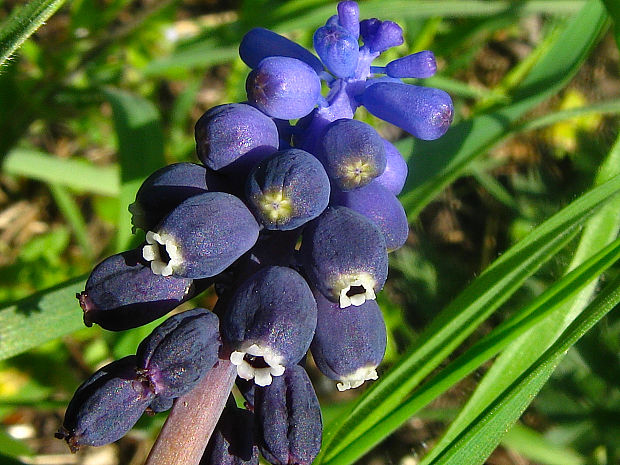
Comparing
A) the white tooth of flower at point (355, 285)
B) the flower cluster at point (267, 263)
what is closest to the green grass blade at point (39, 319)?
the flower cluster at point (267, 263)

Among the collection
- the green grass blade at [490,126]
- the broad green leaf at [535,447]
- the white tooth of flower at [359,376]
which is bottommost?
the broad green leaf at [535,447]

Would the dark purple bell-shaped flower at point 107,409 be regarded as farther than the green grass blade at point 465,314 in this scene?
No

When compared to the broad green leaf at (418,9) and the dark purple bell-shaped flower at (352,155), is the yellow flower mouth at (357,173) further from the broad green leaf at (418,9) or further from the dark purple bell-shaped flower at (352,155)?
the broad green leaf at (418,9)

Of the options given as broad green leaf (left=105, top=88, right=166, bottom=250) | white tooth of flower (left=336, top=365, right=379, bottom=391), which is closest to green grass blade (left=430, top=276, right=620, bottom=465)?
white tooth of flower (left=336, top=365, right=379, bottom=391)

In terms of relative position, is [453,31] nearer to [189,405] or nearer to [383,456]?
[383,456]

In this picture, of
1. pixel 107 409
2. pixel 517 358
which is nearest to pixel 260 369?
pixel 107 409

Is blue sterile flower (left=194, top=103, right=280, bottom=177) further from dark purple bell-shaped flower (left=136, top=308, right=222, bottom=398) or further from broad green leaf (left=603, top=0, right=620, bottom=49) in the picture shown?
broad green leaf (left=603, top=0, right=620, bottom=49)

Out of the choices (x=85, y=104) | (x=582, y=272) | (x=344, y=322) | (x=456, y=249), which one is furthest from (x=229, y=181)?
(x=456, y=249)

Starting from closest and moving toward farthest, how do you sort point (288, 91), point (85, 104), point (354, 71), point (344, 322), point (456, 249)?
point (344, 322) < point (288, 91) < point (354, 71) < point (85, 104) < point (456, 249)
